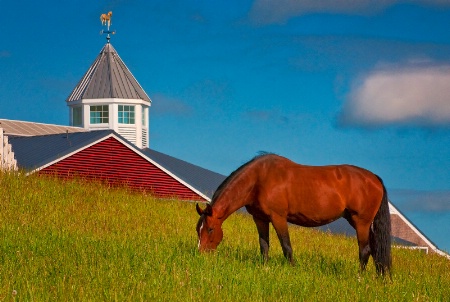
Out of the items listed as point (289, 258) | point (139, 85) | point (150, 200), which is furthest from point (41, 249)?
point (139, 85)

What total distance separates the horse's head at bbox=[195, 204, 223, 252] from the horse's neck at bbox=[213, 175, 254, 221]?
0.23 metres

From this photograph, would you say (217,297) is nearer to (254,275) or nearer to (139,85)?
(254,275)

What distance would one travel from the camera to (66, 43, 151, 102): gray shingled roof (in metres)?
45.7

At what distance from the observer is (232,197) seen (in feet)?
41.1

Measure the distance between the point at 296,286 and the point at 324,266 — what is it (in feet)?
9.04

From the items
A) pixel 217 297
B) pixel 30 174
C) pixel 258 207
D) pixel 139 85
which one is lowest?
pixel 217 297

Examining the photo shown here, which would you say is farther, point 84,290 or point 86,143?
point 86,143

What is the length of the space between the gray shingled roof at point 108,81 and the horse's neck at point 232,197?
34000mm

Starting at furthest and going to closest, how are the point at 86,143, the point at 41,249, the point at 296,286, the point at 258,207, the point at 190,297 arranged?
the point at 86,143
the point at 41,249
the point at 258,207
the point at 296,286
the point at 190,297

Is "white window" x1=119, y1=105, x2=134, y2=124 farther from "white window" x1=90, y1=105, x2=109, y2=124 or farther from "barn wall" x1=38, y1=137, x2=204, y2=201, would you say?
"barn wall" x1=38, y1=137, x2=204, y2=201

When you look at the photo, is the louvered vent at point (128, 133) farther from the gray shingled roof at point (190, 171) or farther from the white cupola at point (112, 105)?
the gray shingled roof at point (190, 171)

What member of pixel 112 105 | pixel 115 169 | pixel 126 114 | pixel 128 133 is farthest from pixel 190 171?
pixel 115 169

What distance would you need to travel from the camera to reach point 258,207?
1255 cm

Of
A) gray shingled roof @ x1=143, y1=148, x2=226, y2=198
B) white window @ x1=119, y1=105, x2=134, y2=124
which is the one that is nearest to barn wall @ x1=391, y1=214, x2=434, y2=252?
gray shingled roof @ x1=143, y1=148, x2=226, y2=198
